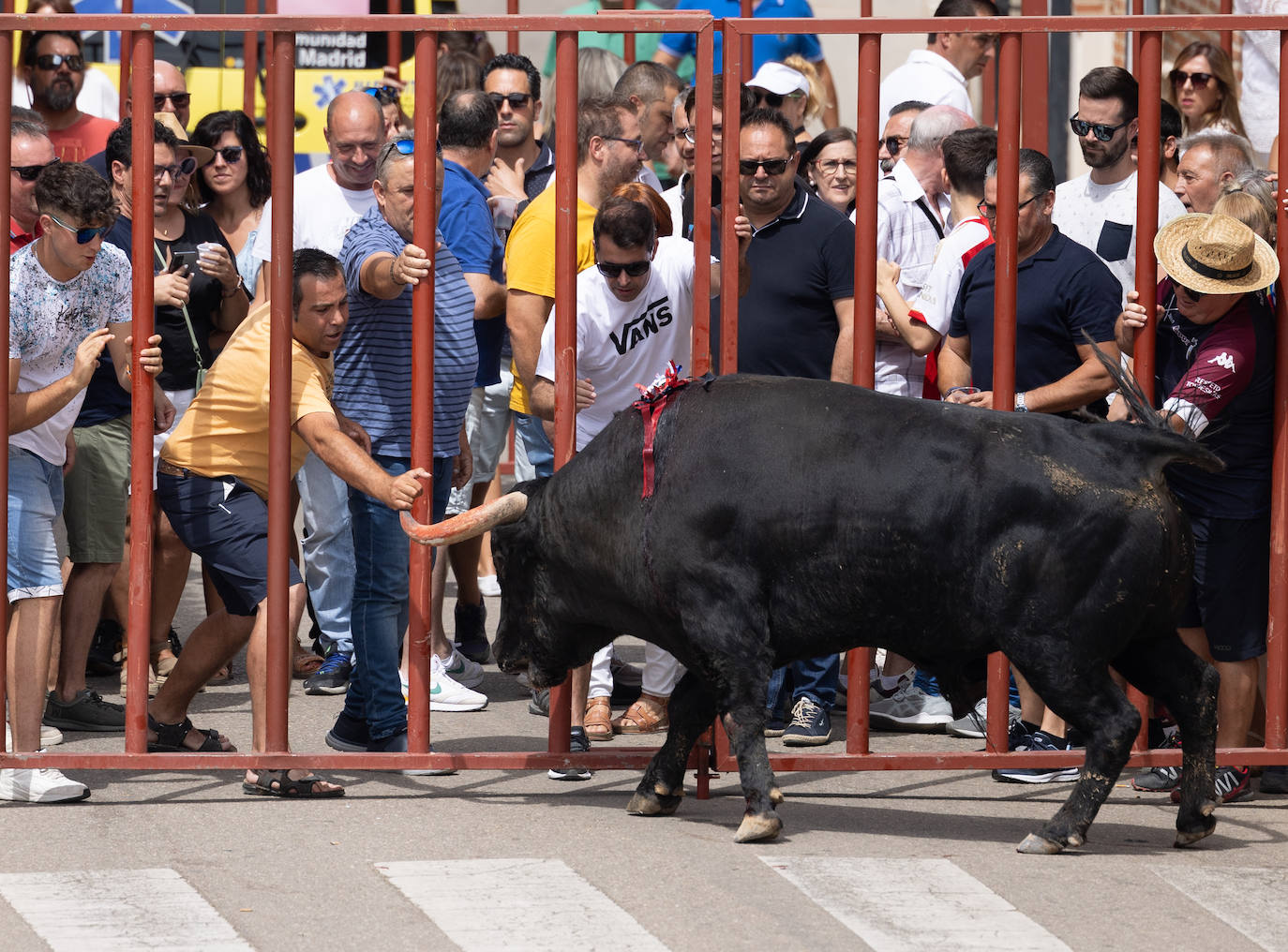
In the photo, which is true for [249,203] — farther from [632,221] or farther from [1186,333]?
[1186,333]

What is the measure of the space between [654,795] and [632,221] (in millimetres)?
1857

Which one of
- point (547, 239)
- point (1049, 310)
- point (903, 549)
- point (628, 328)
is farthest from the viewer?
point (547, 239)

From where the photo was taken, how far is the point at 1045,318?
6.51 m

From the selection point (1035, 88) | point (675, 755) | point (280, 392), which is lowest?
point (675, 755)

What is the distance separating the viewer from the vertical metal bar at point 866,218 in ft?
18.9

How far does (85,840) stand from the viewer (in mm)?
5453

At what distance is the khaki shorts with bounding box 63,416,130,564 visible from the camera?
7.01 m

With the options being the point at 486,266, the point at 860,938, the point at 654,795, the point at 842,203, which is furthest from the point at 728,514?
the point at 842,203

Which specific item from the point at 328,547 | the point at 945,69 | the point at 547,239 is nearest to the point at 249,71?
the point at 945,69

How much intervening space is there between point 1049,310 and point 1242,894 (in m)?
2.18

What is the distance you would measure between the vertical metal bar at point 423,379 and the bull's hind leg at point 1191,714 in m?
2.12

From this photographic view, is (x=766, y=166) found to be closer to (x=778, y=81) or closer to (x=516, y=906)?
(x=778, y=81)

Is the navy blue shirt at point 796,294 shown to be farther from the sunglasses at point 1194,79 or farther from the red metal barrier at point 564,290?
the sunglasses at point 1194,79

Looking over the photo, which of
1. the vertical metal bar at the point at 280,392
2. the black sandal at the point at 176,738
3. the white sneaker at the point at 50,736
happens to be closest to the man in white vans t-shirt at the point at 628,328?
the vertical metal bar at the point at 280,392
